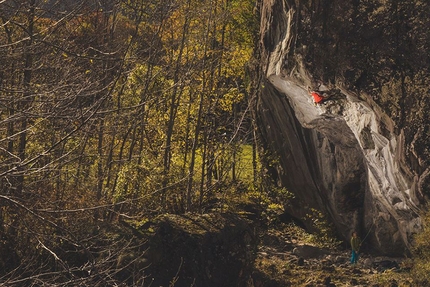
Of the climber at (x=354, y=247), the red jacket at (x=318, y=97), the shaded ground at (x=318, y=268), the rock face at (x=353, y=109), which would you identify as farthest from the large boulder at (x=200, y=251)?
the climber at (x=354, y=247)

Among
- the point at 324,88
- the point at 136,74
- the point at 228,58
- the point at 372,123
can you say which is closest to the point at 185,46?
the point at 136,74

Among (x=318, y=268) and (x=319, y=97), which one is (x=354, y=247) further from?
(x=319, y=97)

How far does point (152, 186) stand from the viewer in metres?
18.1

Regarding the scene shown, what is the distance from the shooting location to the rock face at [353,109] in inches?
578

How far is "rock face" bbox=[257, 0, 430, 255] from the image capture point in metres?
14.7

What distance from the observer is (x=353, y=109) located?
53.9 ft

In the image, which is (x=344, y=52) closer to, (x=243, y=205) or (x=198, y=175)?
(x=243, y=205)

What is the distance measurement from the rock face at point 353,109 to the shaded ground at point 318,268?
756mm

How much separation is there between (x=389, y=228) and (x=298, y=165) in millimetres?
3816

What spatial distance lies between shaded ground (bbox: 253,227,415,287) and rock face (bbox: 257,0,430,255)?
0.76m

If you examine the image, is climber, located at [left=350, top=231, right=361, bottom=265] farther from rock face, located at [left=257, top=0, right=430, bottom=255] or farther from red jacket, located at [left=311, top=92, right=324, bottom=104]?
red jacket, located at [left=311, top=92, right=324, bottom=104]

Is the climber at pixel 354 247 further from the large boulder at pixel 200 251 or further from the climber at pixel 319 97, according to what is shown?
the large boulder at pixel 200 251

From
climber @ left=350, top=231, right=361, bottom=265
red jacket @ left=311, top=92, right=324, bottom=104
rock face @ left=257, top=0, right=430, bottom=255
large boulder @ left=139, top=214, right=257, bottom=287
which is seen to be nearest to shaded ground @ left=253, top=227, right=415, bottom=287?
climber @ left=350, top=231, right=361, bottom=265

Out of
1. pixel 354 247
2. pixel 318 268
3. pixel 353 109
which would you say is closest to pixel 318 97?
pixel 353 109
